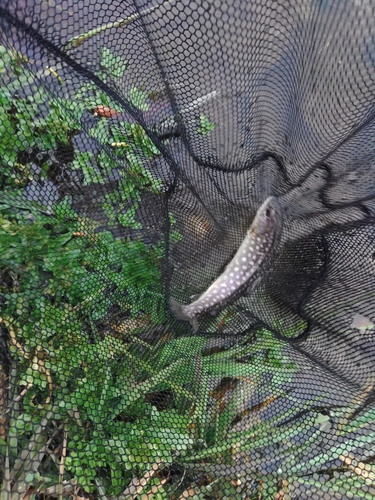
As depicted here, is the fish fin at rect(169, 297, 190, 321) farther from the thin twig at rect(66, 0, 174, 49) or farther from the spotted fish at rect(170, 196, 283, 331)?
the thin twig at rect(66, 0, 174, 49)

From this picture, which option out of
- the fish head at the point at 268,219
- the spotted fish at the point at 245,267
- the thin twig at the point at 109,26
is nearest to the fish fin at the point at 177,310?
the spotted fish at the point at 245,267

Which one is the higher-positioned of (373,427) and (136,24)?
(136,24)

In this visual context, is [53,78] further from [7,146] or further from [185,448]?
[185,448]

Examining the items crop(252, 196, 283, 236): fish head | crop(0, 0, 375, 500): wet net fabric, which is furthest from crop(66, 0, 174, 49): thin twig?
crop(252, 196, 283, 236): fish head

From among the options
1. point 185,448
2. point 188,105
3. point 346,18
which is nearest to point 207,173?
point 188,105

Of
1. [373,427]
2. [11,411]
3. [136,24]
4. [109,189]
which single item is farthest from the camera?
[109,189]

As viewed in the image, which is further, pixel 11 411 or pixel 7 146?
pixel 7 146

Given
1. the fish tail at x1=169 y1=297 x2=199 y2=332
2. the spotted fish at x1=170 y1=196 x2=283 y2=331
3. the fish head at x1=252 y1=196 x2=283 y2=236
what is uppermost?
the fish head at x1=252 y1=196 x2=283 y2=236
